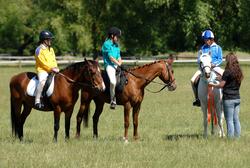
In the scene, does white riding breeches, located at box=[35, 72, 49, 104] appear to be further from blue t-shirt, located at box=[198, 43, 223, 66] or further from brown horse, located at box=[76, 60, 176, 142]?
blue t-shirt, located at box=[198, 43, 223, 66]

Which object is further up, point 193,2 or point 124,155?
point 193,2

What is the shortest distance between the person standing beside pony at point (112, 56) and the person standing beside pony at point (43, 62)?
1330mm

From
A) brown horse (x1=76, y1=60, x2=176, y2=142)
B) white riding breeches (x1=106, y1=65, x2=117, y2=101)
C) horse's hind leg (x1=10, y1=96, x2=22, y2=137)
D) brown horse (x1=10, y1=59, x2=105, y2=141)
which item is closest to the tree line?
A: brown horse (x1=76, y1=60, x2=176, y2=142)

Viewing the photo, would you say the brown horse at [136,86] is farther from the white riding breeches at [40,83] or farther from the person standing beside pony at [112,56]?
the white riding breeches at [40,83]

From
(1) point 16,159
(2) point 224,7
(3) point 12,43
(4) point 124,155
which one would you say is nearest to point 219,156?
(4) point 124,155

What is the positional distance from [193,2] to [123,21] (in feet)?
25.2

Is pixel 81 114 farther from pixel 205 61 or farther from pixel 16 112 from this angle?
pixel 205 61

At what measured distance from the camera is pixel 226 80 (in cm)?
1355

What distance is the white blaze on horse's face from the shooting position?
538 inches

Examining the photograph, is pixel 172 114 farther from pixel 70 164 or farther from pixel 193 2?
pixel 193 2

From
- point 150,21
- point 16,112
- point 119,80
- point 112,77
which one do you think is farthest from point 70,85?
point 150,21

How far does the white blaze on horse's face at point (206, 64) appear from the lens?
13.7 metres

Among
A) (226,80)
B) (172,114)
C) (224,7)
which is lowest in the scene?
(172,114)

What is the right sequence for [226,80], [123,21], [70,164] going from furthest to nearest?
[123,21] < [226,80] < [70,164]
